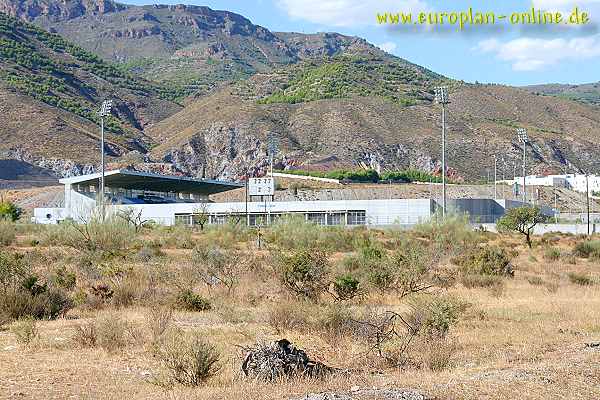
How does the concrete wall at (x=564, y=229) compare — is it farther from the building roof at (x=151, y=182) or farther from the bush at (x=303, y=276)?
the bush at (x=303, y=276)

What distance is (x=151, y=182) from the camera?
84.3 meters

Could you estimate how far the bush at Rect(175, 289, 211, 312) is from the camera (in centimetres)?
2023

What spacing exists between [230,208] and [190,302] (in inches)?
2474

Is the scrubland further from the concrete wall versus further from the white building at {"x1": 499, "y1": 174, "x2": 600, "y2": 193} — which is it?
the white building at {"x1": 499, "y1": 174, "x2": 600, "y2": 193}

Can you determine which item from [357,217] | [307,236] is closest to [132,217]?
[357,217]

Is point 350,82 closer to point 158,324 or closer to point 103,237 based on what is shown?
point 103,237

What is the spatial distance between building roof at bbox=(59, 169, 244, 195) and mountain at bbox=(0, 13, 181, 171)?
34700 mm

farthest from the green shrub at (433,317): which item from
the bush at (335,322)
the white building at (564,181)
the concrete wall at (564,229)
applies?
the white building at (564,181)

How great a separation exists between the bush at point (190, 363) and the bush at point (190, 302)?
27.6 ft

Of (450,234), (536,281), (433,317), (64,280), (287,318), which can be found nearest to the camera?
(433,317)

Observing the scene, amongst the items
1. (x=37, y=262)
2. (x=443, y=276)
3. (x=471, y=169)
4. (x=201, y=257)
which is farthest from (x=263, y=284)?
(x=471, y=169)

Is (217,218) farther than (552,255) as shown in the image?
Yes

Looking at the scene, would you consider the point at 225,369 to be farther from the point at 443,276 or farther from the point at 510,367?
the point at 443,276

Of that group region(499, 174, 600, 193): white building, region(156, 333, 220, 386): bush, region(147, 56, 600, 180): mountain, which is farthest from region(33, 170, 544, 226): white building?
region(156, 333, 220, 386): bush
